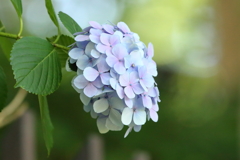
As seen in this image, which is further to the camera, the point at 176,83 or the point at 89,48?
the point at 176,83

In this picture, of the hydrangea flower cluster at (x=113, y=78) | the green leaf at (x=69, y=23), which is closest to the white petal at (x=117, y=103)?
the hydrangea flower cluster at (x=113, y=78)

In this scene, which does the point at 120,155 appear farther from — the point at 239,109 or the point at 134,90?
the point at 134,90

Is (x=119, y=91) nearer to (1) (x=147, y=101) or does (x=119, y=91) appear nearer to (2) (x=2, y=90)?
(1) (x=147, y=101)

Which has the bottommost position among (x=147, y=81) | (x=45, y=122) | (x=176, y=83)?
(x=45, y=122)

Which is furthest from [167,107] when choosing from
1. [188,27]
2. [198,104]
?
[188,27]

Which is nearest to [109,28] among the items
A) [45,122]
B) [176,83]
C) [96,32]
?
[96,32]

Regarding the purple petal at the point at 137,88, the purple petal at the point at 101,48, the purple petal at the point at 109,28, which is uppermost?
the purple petal at the point at 109,28

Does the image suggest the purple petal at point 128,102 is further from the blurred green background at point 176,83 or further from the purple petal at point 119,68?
the blurred green background at point 176,83

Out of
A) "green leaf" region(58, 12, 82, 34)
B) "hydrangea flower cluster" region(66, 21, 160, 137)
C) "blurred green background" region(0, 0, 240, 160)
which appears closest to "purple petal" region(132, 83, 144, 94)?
"hydrangea flower cluster" region(66, 21, 160, 137)
